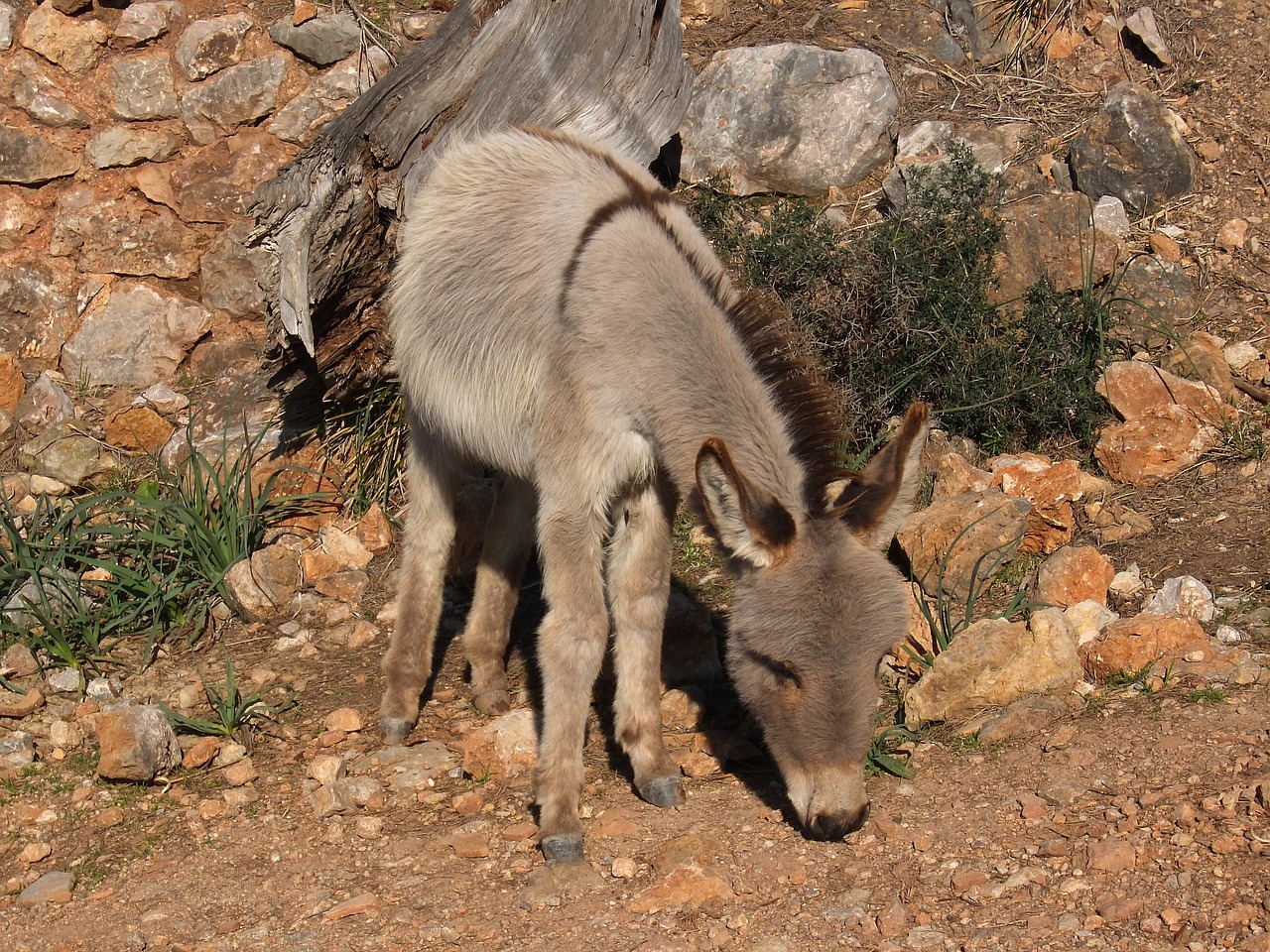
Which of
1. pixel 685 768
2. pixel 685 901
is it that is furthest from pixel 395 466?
pixel 685 901

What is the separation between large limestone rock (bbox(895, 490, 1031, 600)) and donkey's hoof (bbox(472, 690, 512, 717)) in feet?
5.88

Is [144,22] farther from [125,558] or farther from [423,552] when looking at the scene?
[423,552]

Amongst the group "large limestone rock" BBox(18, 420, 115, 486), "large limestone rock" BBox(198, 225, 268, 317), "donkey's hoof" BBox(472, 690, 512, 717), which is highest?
"large limestone rock" BBox(198, 225, 268, 317)

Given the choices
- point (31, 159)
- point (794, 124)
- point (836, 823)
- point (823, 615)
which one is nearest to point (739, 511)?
point (823, 615)

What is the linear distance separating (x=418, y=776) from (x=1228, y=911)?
2.68m

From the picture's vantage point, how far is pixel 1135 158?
6.97 metres

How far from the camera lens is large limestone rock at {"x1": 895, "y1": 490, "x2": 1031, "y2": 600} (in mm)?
5008

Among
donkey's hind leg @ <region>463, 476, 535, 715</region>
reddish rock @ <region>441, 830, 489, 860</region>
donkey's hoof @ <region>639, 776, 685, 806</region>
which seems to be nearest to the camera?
reddish rock @ <region>441, 830, 489, 860</region>

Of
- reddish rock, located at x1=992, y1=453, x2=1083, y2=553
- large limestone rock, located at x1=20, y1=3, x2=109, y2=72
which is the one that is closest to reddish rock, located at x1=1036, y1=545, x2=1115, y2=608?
reddish rock, located at x1=992, y1=453, x2=1083, y2=553

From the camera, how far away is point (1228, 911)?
10.4 ft

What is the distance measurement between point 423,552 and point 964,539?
7.37 feet

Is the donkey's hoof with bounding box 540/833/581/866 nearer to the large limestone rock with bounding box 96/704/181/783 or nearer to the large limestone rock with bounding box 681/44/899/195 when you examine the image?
the large limestone rock with bounding box 96/704/181/783

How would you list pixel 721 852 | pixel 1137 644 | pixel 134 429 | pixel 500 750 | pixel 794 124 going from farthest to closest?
pixel 794 124 < pixel 134 429 < pixel 500 750 < pixel 1137 644 < pixel 721 852

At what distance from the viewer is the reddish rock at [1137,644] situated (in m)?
4.33
